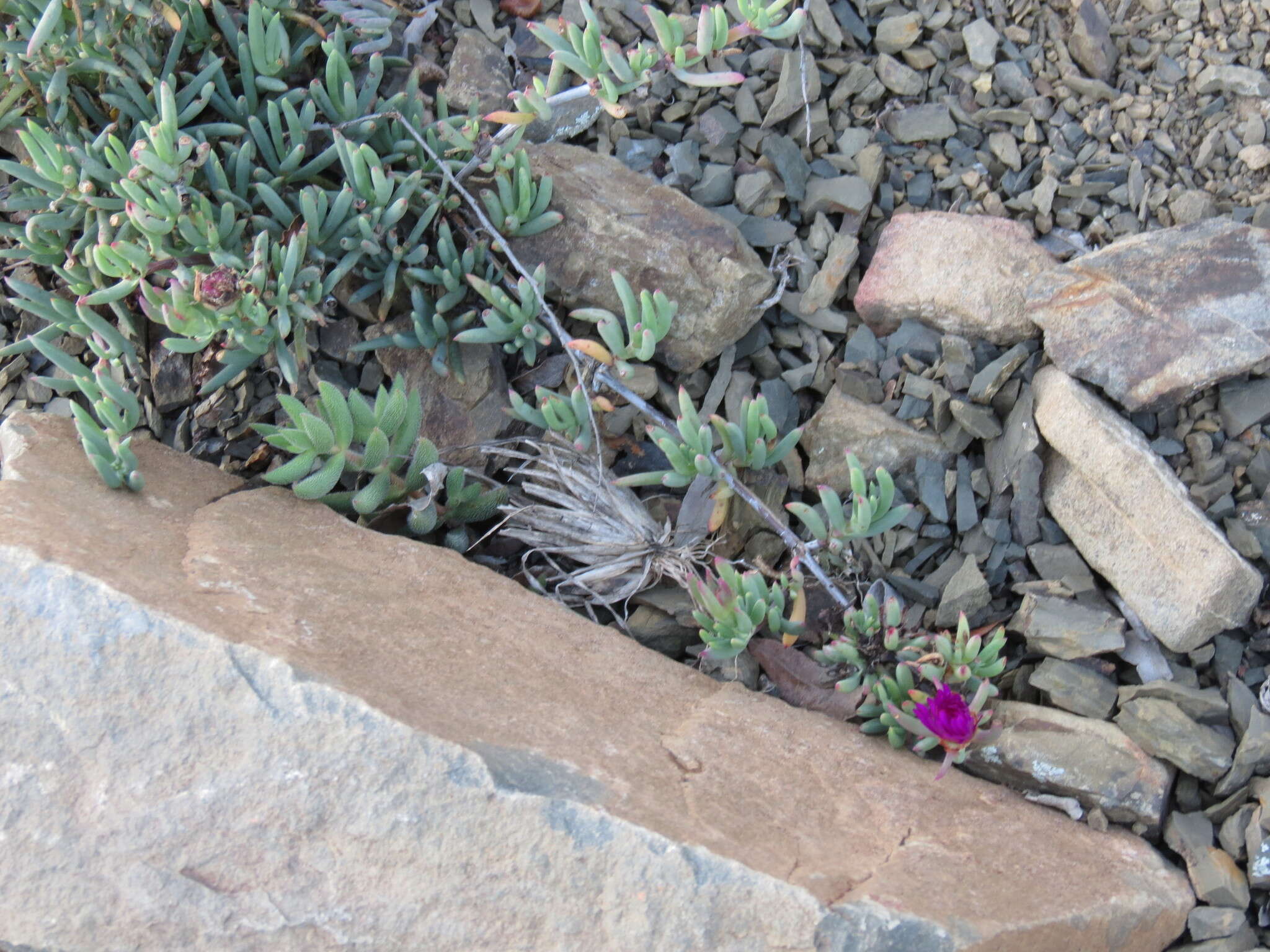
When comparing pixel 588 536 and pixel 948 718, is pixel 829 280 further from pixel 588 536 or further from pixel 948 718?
pixel 948 718

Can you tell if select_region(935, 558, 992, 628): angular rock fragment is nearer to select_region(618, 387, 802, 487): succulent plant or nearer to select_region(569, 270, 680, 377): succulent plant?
select_region(618, 387, 802, 487): succulent plant

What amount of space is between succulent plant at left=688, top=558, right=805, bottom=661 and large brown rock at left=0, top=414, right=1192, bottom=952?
0.32 m

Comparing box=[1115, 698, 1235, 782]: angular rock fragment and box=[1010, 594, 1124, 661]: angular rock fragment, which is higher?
box=[1010, 594, 1124, 661]: angular rock fragment

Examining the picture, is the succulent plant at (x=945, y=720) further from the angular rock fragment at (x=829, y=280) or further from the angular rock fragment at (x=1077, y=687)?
the angular rock fragment at (x=829, y=280)

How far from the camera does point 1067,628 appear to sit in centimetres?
249

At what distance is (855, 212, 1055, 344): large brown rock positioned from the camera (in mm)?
2770

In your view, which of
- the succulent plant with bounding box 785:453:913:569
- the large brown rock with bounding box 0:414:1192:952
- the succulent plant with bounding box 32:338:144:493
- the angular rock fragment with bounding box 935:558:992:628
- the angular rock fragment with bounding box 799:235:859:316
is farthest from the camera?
the angular rock fragment with bounding box 799:235:859:316

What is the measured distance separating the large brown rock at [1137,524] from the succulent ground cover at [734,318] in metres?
0.02

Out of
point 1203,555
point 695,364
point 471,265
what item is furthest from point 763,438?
point 1203,555

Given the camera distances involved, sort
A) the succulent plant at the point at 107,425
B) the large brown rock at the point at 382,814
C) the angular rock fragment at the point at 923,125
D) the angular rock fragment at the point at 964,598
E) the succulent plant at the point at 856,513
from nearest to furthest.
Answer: the large brown rock at the point at 382,814 < the succulent plant at the point at 107,425 < the succulent plant at the point at 856,513 < the angular rock fragment at the point at 964,598 < the angular rock fragment at the point at 923,125

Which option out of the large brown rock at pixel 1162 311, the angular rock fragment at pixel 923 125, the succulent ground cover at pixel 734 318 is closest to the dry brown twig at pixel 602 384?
the succulent ground cover at pixel 734 318

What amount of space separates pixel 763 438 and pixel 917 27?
1.43 meters

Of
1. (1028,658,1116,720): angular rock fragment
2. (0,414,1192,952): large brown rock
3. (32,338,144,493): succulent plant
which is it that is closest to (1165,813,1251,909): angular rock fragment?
(0,414,1192,952): large brown rock

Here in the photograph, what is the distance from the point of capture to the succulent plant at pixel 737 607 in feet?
7.73
